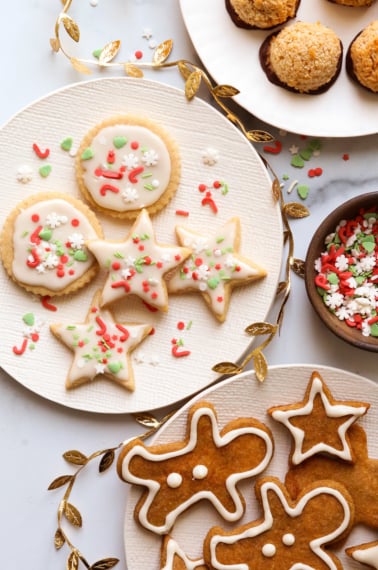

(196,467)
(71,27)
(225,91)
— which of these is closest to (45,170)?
(71,27)

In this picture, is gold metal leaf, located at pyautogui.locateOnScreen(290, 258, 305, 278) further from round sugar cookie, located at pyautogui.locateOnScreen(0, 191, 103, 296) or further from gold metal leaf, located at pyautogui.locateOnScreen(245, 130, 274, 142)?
round sugar cookie, located at pyautogui.locateOnScreen(0, 191, 103, 296)

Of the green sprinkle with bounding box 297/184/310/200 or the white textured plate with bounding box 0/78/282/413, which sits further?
the green sprinkle with bounding box 297/184/310/200

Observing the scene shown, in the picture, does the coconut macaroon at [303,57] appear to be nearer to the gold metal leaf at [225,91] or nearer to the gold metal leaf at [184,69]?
the gold metal leaf at [225,91]

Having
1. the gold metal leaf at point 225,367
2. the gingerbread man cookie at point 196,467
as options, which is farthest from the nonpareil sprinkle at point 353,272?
the gingerbread man cookie at point 196,467

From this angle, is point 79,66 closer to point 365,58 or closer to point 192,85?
point 192,85

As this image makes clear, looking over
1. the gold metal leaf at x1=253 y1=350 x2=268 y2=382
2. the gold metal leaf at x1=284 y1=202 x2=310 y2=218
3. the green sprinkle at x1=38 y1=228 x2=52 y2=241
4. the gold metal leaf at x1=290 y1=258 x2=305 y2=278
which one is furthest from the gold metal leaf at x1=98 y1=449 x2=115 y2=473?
the gold metal leaf at x1=284 y1=202 x2=310 y2=218
